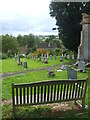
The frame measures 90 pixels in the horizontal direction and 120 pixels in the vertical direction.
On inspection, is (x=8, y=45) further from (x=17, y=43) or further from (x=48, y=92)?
(x=48, y=92)

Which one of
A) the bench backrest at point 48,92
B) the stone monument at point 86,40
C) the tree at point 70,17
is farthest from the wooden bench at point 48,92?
the tree at point 70,17

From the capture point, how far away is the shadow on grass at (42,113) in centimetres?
494

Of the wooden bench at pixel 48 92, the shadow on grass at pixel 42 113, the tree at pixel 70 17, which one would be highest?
the tree at pixel 70 17

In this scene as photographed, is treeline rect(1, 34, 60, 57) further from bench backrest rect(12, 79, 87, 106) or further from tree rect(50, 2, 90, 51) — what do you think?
bench backrest rect(12, 79, 87, 106)

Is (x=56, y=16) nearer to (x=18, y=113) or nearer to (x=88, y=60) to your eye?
(x=88, y=60)

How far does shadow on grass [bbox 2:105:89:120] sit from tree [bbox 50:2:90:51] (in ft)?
58.5

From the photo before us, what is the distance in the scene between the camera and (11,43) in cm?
4909

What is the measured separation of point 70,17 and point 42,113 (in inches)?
738

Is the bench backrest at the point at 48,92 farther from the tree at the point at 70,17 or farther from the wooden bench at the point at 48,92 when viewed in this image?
the tree at the point at 70,17

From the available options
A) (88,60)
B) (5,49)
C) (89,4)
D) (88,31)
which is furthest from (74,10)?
(5,49)

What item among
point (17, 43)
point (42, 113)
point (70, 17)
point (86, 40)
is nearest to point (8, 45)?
point (17, 43)

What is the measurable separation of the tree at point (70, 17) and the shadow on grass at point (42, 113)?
58.5 feet

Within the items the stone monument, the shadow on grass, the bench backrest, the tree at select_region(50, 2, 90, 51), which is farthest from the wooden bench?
the tree at select_region(50, 2, 90, 51)

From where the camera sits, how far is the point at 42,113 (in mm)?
5160
